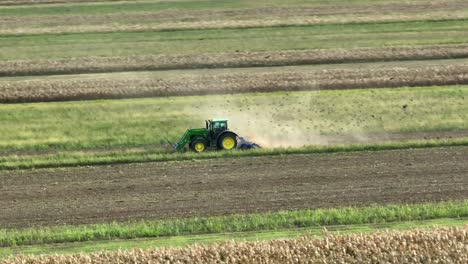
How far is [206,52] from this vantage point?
176 feet

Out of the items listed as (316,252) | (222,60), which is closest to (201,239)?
(316,252)

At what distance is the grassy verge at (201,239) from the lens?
25266 millimetres

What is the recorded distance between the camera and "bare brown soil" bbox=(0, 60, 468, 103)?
4459cm

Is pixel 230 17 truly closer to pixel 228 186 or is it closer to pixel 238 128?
pixel 238 128

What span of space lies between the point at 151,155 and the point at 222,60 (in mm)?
17566

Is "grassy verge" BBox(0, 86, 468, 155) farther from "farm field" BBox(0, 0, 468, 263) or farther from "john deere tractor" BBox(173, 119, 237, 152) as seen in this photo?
"john deere tractor" BBox(173, 119, 237, 152)

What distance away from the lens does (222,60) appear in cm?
5138

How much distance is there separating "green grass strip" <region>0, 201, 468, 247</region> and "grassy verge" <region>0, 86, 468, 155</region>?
9161 mm

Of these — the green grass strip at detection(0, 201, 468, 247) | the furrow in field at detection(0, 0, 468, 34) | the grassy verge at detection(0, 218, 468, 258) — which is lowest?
the grassy verge at detection(0, 218, 468, 258)

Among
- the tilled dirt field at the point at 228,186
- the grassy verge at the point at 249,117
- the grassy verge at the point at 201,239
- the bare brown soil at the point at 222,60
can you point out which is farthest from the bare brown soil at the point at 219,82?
the grassy verge at the point at 201,239

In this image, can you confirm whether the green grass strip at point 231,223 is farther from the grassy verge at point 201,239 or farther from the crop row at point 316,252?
the crop row at point 316,252

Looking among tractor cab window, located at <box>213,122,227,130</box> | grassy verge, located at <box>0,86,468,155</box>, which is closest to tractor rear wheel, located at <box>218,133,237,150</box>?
tractor cab window, located at <box>213,122,227,130</box>

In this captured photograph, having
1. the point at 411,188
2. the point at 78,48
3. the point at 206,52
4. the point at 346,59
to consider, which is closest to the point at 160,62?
the point at 206,52

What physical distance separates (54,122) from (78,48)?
16170 millimetres
